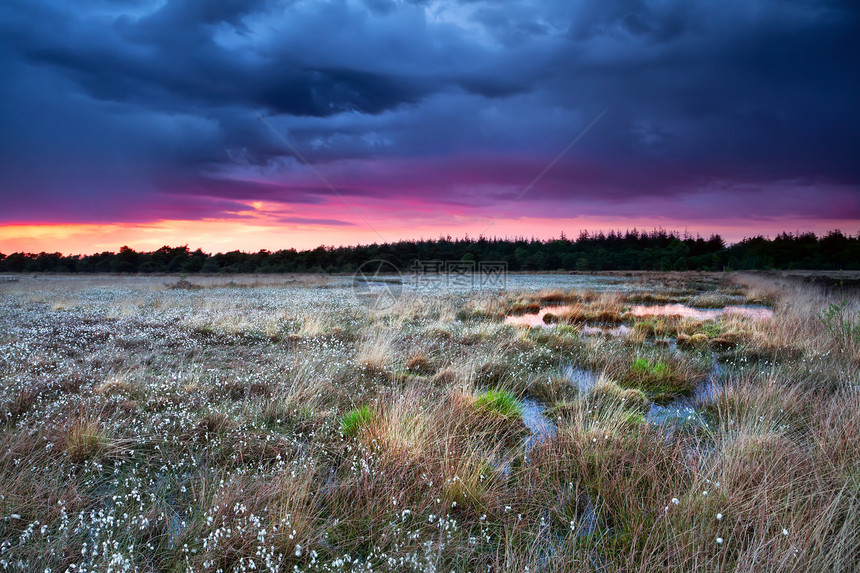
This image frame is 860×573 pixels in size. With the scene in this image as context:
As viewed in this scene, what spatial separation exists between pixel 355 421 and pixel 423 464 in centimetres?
152

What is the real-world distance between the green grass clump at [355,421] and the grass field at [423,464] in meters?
0.04

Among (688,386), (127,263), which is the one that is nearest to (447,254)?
(127,263)

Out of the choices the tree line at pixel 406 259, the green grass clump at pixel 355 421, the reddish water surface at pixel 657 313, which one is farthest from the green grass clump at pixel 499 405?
the tree line at pixel 406 259

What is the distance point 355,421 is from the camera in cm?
525

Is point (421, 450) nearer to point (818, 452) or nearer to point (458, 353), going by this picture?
point (818, 452)

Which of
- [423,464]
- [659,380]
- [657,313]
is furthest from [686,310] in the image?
[423,464]

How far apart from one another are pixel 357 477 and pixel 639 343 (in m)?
9.70

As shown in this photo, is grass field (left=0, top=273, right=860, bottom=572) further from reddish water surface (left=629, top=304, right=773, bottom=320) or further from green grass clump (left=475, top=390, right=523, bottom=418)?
reddish water surface (left=629, top=304, right=773, bottom=320)

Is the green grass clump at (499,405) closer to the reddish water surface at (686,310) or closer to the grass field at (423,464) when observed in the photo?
the grass field at (423,464)

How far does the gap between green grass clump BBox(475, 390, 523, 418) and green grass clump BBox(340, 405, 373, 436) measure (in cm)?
161

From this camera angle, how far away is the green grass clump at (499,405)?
5742mm

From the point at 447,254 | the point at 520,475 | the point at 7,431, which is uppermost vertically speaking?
the point at 447,254

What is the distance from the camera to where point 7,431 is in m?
4.60

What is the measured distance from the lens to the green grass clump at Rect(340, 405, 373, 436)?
5.05 meters
